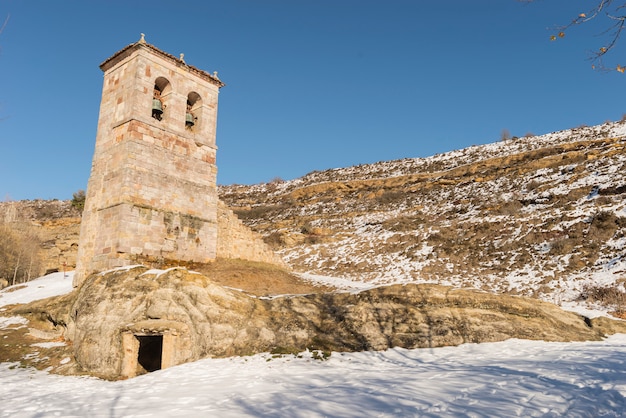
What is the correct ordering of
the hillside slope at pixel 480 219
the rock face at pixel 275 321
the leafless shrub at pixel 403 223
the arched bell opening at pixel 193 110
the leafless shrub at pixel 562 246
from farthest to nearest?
the leafless shrub at pixel 403 223 < the leafless shrub at pixel 562 246 < the hillside slope at pixel 480 219 < the arched bell opening at pixel 193 110 < the rock face at pixel 275 321

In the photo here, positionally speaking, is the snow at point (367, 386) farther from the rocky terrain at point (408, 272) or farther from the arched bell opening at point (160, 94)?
the arched bell opening at point (160, 94)

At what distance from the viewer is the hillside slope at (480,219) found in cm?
1895

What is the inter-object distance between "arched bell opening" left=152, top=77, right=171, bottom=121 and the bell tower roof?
0.95 meters

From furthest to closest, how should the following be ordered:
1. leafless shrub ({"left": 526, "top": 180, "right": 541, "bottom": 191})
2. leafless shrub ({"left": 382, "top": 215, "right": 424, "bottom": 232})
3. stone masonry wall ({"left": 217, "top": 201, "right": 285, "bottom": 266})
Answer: leafless shrub ({"left": 526, "top": 180, "right": 541, "bottom": 191}) < leafless shrub ({"left": 382, "top": 215, "right": 424, "bottom": 232}) < stone masonry wall ({"left": 217, "top": 201, "right": 285, "bottom": 266})

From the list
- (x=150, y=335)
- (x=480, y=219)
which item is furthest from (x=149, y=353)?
(x=480, y=219)

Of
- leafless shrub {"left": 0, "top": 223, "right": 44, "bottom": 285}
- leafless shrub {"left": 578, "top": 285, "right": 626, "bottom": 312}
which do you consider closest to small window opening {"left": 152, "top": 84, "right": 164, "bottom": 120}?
leafless shrub {"left": 578, "top": 285, "right": 626, "bottom": 312}

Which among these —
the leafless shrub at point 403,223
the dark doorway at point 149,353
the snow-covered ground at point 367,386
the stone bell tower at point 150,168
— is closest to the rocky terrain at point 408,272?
the leafless shrub at point 403,223

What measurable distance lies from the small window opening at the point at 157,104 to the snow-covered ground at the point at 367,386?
10.3 metres

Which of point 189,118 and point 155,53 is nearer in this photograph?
point 155,53

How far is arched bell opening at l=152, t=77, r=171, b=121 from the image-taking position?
17689 millimetres

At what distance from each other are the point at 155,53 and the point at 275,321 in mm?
11853

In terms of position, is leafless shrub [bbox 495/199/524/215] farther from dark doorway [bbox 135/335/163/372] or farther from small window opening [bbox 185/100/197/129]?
dark doorway [bbox 135/335/163/372]

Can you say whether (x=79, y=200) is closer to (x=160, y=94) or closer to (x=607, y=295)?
(x=160, y=94)

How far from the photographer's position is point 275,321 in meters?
12.2
